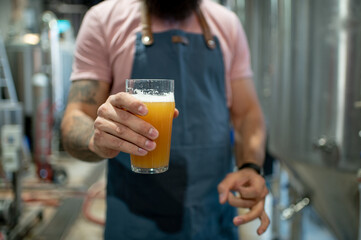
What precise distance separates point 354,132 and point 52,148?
147 inches

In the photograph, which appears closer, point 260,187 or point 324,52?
point 260,187

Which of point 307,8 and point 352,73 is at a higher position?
point 307,8

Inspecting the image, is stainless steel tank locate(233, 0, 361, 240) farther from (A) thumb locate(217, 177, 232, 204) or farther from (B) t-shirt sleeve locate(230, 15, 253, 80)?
(A) thumb locate(217, 177, 232, 204)

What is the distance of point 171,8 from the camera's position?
0.69 metres

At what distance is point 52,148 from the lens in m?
4.11

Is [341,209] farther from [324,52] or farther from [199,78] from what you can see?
[199,78]

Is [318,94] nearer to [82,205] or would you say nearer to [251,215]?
[251,215]

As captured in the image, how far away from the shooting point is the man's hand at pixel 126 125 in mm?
425

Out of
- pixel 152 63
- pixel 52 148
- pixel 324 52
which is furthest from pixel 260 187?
pixel 52 148

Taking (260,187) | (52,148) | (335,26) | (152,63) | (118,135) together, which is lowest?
(52,148)

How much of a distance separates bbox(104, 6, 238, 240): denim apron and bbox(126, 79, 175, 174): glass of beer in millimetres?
111

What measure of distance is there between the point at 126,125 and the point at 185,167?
269 mm

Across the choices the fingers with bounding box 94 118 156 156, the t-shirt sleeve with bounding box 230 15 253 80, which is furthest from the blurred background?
the fingers with bounding box 94 118 156 156

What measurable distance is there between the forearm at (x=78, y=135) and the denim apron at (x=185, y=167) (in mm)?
58
